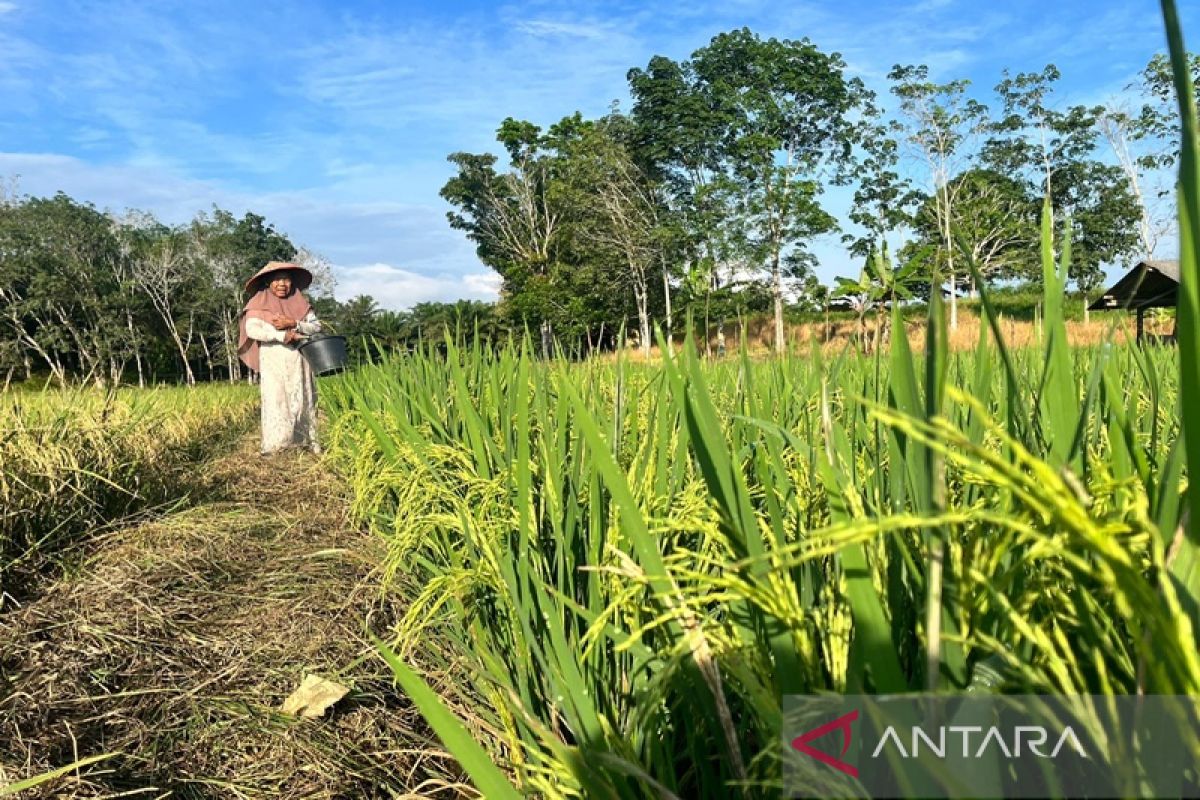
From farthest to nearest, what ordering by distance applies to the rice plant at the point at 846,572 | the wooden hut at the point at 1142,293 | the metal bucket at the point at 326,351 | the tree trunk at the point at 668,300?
the metal bucket at the point at 326,351 → the tree trunk at the point at 668,300 → the wooden hut at the point at 1142,293 → the rice plant at the point at 846,572

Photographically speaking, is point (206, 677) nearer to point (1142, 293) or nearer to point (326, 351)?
point (326, 351)

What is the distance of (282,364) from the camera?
5082 mm

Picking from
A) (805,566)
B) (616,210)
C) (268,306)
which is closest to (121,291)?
(616,210)

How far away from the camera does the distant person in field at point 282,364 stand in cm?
500

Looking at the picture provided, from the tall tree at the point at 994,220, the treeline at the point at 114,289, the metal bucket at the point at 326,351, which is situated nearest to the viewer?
the metal bucket at the point at 326,351

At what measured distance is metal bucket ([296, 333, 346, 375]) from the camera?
454 cm

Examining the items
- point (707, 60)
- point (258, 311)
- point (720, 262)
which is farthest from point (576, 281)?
point (258, 311)

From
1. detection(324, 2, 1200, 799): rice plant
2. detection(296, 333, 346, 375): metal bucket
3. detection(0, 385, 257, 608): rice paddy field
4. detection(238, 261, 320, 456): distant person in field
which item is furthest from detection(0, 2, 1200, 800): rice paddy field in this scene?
detection(238, 261, 320, 456): distant person in field

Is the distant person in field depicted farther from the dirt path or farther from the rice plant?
the rice plant

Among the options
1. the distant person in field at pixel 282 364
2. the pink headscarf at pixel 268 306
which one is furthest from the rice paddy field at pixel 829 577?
the pink headscarf at pixel 268 306

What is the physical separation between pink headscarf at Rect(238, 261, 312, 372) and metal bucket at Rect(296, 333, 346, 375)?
66 cm

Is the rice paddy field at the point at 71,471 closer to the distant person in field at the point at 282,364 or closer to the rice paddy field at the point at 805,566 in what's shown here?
the distant person in field at the point at 282,364

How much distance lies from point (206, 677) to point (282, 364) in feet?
12.8

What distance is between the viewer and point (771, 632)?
485 millimetres
